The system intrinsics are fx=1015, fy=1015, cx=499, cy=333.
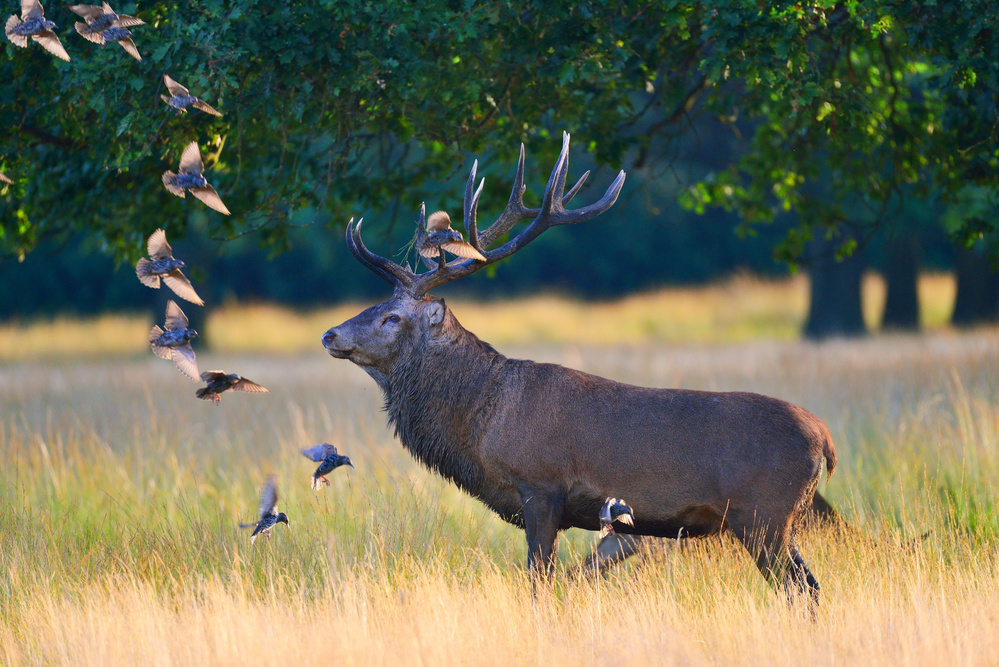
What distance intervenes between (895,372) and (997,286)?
34.9 feet

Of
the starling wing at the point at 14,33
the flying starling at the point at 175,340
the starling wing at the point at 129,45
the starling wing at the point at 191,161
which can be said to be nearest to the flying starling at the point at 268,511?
the flying starling at the point at 175,340

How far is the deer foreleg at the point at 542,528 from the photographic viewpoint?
5.00 metres

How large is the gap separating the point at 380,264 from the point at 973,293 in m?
17.4

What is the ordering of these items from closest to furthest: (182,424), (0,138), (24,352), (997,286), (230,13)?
(230,13)
(0,138)
(182,424)
(997,286)
(24,352)

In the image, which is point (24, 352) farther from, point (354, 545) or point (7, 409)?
point (354, 545)

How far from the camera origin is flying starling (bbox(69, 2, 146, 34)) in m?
5.17

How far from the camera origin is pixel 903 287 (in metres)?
20.6

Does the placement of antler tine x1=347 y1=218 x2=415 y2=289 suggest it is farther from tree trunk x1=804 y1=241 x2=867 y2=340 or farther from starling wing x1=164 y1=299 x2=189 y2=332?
tree trunk x1=804 y1=241 x2=867 y2=340

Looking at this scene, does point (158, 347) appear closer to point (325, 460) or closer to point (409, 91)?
point (325, 460)

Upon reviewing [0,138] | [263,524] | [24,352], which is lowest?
[24,352]

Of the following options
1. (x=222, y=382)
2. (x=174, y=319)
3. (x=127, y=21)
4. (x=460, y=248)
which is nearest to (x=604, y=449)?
(x=460, y=248)

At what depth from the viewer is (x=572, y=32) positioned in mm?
6270

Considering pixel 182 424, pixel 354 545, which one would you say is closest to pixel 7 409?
pixel 182 424

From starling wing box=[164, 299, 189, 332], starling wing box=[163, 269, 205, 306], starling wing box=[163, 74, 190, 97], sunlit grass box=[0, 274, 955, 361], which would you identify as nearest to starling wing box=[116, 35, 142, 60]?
starling wing box=[163, 74, 190, 97]
